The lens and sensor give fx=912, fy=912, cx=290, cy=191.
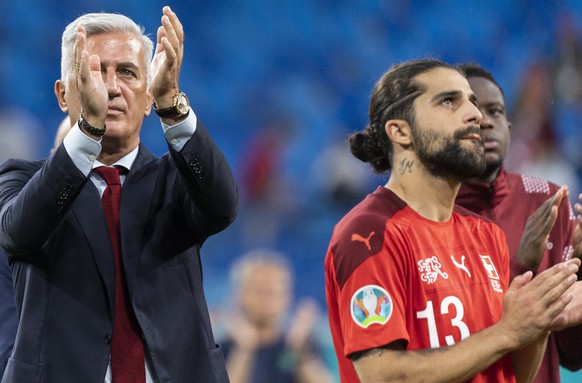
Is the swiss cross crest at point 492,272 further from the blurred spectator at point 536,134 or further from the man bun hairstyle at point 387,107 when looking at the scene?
the blurred spectator at point 536,134

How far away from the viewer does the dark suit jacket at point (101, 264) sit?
1.96 m

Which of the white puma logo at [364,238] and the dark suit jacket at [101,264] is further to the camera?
the white puma logo at [364,238]

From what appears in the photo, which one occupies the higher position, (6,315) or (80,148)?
(80,148)

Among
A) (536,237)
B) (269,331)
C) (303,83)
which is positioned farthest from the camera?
(303,83)

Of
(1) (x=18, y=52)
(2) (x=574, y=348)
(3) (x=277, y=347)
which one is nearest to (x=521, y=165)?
(3) (x=277, y=347)

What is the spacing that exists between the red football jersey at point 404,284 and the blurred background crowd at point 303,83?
250cm

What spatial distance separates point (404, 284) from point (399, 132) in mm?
464

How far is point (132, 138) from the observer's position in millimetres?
2219

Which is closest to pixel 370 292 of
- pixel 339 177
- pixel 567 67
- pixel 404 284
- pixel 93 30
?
pixel 404 284

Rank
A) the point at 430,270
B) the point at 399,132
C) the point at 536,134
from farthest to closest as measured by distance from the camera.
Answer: the point at 536,134
the point at 399,132
the point at 430,270

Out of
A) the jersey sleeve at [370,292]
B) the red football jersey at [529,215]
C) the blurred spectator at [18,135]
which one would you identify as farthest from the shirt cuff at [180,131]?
the blurred spectator at [18,135]

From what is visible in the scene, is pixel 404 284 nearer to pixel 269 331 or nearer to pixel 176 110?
pixel 176 110

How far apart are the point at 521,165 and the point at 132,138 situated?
140 inches

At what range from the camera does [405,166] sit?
238cm
